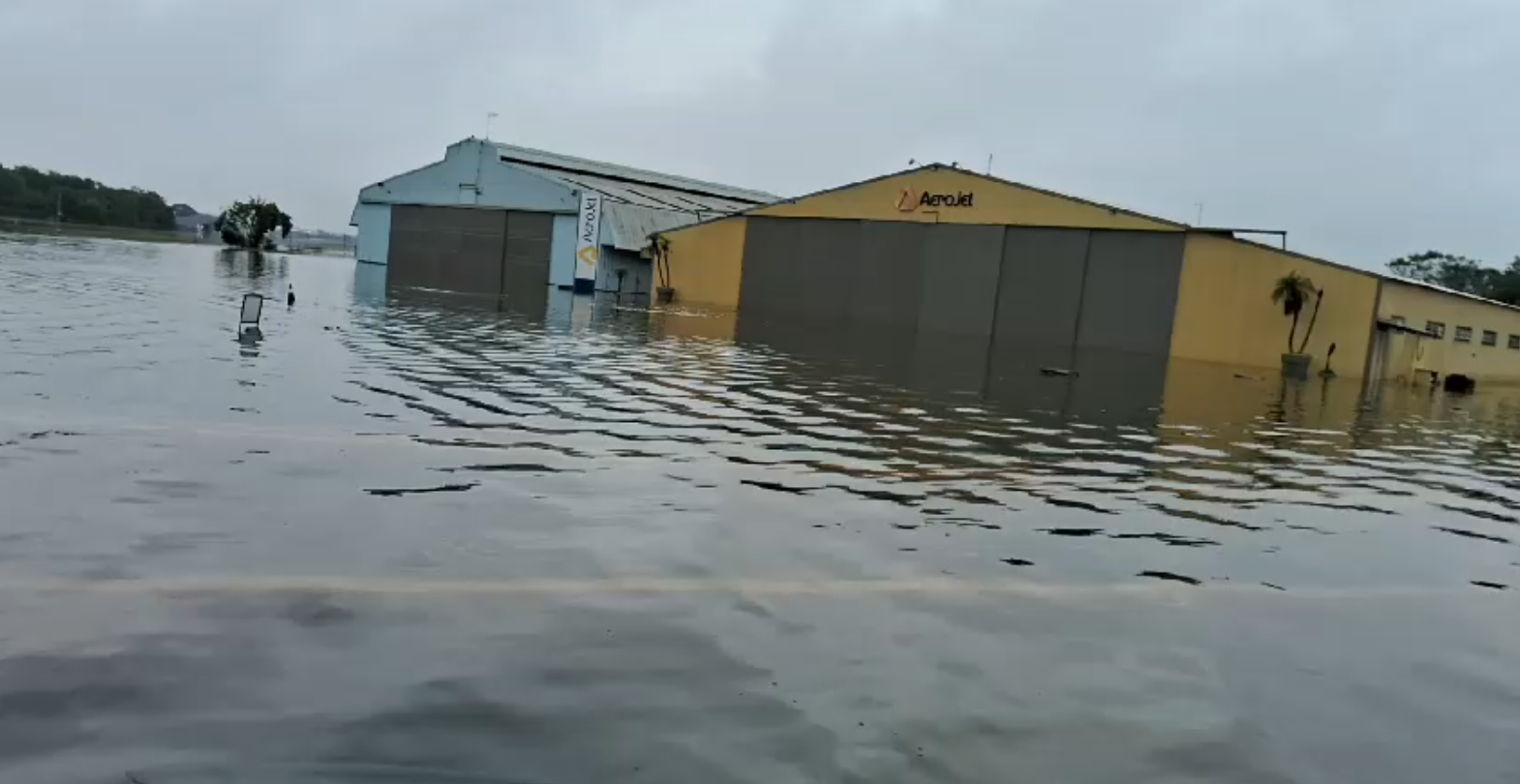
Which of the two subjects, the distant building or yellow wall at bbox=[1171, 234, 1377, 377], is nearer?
yellow wall at bbox=[1171, 234, 1377, 377]

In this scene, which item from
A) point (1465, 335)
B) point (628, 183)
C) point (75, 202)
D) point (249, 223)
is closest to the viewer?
point (1465, 335)

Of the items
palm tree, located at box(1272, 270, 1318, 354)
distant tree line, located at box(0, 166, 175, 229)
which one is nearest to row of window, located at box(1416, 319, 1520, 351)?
palm tree, located at box(1272, 270, 1318, 354)

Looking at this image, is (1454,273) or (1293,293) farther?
(1454,273)

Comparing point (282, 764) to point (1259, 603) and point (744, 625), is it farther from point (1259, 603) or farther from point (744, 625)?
point (1259, 603)

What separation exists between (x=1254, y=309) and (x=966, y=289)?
8.72 metres

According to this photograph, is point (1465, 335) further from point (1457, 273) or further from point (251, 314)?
point (1457, 273)

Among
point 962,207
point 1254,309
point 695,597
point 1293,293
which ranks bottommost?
point 695,597

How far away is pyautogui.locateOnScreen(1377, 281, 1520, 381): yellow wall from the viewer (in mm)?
28969

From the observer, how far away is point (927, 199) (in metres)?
35.9

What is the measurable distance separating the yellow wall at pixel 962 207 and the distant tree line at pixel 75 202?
213 ft

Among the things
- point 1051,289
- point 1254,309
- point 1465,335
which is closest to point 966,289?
point 1051,289

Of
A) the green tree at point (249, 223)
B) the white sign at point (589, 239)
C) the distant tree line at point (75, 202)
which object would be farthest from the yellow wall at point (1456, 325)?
the distant tree line at point (75, 202)

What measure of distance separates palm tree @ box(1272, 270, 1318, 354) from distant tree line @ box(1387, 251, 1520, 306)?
46634 mm

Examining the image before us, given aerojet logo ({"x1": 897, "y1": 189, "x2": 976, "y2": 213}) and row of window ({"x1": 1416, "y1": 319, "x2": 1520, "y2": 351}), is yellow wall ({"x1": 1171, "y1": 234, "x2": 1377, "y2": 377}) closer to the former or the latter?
row of window ({"x1": 1416, "y1": 319, "x2": 1520, "y2": 351})
